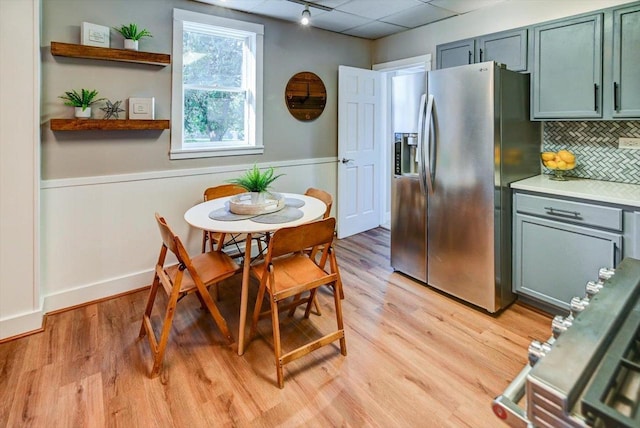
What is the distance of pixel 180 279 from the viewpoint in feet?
6.70

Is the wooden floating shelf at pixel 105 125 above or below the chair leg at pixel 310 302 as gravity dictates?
above

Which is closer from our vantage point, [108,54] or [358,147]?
[108,54]

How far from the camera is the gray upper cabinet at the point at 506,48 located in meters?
2.79

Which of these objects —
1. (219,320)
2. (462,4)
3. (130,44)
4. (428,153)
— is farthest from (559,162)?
(130,44)

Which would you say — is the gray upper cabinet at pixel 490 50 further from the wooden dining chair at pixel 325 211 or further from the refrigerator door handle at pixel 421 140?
the wooden dining chair at pixel 325 211

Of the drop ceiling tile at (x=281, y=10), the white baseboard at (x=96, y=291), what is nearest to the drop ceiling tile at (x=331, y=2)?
the drop ceiling tile at (x=281, y=10)

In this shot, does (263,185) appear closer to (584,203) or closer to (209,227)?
(209,227)

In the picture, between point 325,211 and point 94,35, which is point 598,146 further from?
point 94,35

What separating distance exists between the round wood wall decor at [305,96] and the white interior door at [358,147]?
0.24m

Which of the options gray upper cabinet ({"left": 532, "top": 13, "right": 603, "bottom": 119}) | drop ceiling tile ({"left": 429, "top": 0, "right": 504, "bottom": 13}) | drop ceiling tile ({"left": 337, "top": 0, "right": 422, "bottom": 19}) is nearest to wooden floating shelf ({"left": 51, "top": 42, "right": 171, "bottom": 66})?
drop ceiling tile ({"left": 337, "top": 0, "right": 422, "bottom": 19})

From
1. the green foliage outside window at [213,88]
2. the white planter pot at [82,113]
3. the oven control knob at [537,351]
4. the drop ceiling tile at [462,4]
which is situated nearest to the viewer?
the oven control knob at [537,351]

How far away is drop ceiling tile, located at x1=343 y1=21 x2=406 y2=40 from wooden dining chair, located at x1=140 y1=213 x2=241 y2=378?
3.04 m

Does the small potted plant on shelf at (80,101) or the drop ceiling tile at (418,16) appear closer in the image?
the small potted plant on shelf at (80,101)

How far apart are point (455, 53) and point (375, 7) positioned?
87cm
